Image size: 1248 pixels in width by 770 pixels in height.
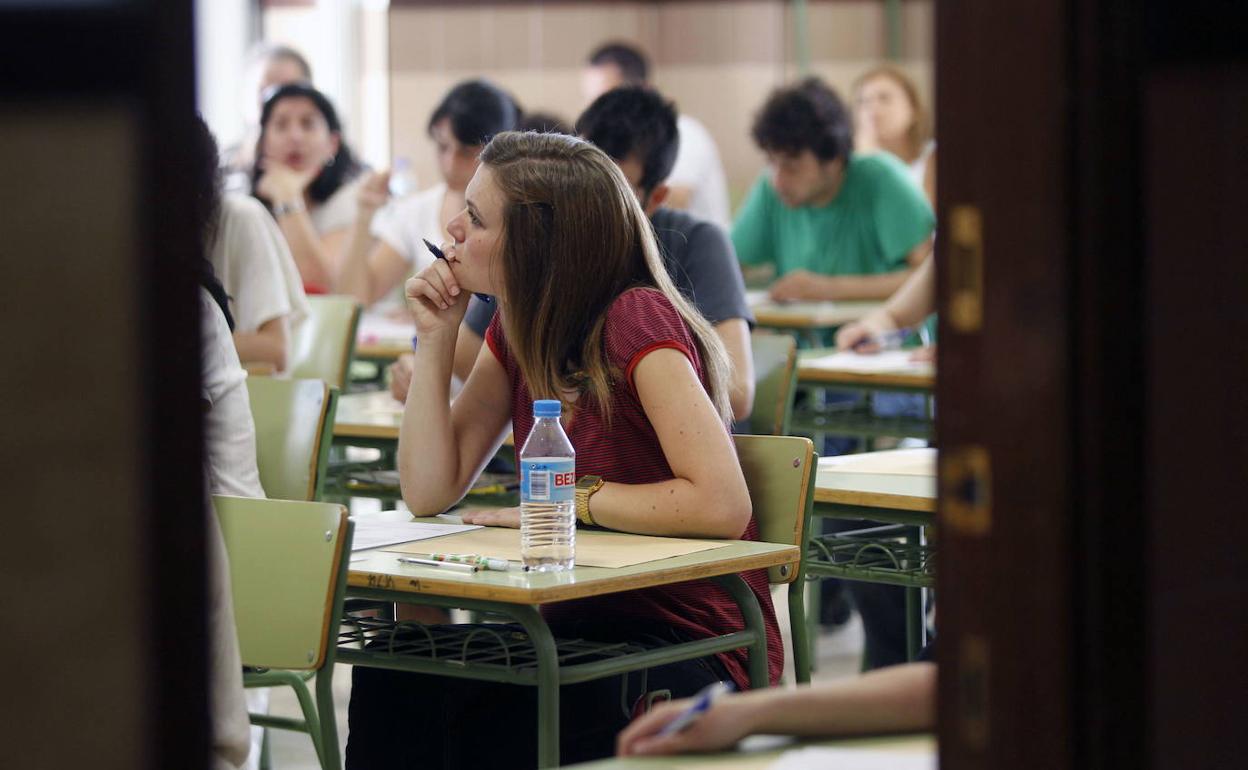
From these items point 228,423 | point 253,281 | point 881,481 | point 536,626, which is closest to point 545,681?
point 536,626

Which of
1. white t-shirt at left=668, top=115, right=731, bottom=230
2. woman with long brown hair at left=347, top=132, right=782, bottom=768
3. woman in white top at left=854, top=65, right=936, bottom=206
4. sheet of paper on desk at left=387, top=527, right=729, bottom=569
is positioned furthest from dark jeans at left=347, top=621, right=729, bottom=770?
woman in white top at left=854, top=65, right=936, bottom=206

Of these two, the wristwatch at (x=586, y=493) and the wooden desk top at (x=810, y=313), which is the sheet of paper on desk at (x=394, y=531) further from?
the wooden desk top at (x=810, y=313)

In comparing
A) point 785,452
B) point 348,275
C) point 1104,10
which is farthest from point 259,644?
point 348,275

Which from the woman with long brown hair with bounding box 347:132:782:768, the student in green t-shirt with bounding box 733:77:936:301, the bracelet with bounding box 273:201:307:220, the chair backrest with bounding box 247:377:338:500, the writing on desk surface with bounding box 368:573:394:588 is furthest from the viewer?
the bracelet with bounding box 273:201:307:220

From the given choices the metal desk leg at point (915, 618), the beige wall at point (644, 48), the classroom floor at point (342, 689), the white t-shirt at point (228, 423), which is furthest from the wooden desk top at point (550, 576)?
the beige wall at point (644, 48)

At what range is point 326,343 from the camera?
4.25 meters

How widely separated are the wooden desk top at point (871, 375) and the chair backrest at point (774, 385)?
398 mm

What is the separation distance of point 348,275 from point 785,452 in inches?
125

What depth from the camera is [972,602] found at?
3.14ft

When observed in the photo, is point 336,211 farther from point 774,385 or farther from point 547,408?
point 547,408

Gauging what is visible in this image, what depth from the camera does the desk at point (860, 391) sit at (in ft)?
13.0

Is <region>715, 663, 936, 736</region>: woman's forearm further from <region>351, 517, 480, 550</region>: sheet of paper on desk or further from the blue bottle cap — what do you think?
<region>351, 517, 480, 550</region>: sheet of paper on desk

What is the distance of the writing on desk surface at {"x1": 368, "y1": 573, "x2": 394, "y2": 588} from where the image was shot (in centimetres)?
216

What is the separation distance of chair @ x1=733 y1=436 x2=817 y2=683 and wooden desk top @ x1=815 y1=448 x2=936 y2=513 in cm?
11
